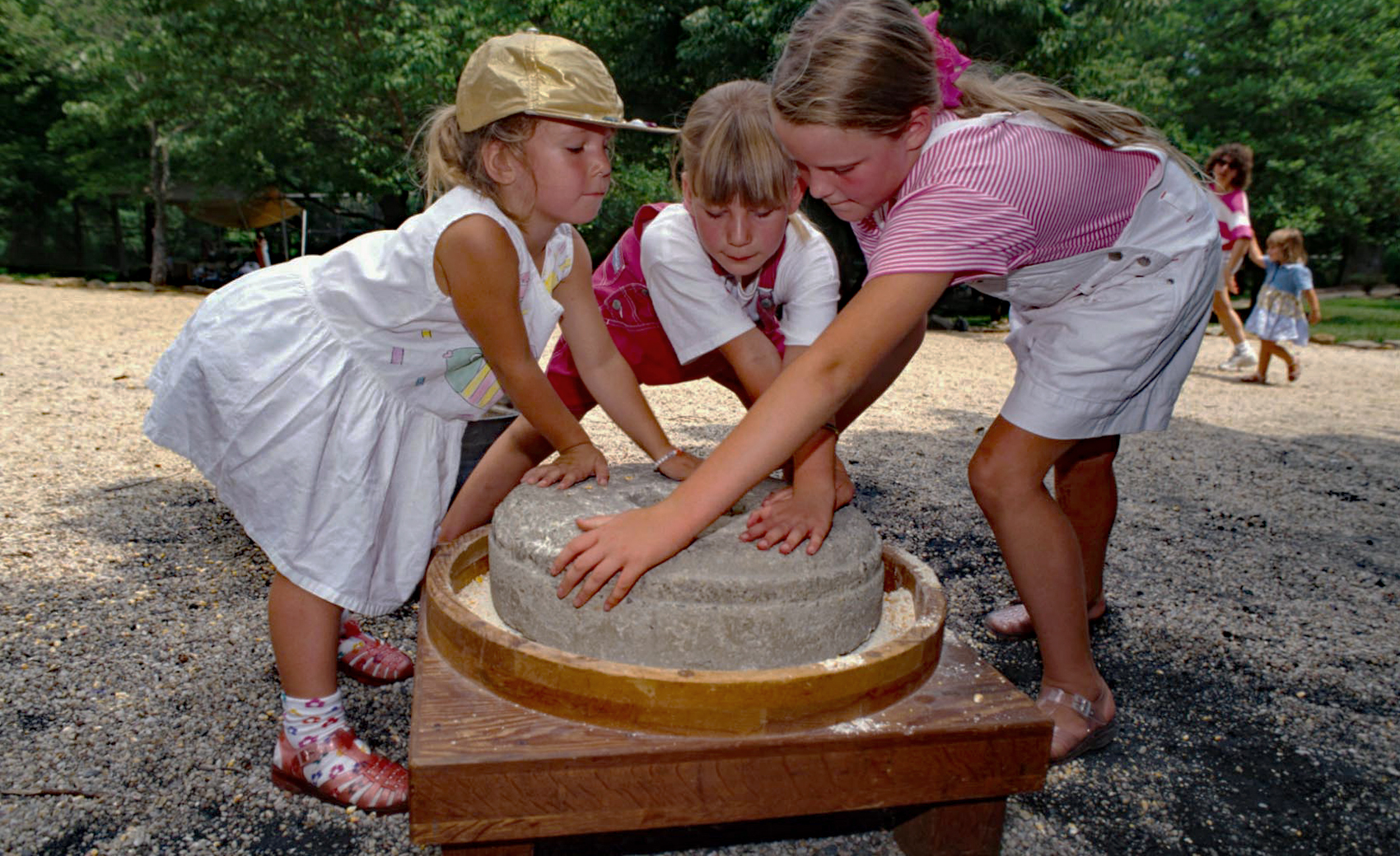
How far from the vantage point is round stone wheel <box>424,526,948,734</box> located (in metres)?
1.52

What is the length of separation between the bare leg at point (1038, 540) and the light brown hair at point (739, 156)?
31.6 inches

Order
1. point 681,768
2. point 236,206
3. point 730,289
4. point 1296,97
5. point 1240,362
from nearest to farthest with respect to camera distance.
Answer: point 681,768 → point 730,289 → point 1240,362 → point 1296,97 → point 236,206

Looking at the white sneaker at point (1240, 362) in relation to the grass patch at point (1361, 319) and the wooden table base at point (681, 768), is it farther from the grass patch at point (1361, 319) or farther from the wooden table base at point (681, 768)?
the wooden table base at point (681, 768)

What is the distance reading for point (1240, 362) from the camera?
985 centimetres

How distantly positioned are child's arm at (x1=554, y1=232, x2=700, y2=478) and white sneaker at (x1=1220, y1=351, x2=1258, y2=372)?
9.21 meters

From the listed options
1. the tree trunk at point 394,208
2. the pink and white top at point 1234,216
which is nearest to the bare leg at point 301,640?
the pink and white top at point 1234,216

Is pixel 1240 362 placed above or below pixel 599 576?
below

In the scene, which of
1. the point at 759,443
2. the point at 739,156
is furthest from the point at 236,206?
the point at 759,443

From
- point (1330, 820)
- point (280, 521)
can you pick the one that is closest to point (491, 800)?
point (280, 521)

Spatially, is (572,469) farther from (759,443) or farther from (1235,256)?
(1235,256)

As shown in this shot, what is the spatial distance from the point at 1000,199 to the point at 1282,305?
8683mm

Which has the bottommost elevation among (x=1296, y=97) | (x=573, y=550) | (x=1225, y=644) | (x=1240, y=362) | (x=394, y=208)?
(x=394, y=208)

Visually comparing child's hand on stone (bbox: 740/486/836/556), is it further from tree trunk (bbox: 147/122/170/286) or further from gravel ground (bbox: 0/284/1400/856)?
tree trunk (bbox: 147/122/170/286)

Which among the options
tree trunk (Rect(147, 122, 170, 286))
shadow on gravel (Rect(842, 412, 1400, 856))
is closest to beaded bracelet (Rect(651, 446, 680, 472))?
shadow on gravel (Rect(842, 412, 1400, 856))
